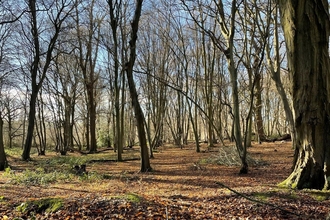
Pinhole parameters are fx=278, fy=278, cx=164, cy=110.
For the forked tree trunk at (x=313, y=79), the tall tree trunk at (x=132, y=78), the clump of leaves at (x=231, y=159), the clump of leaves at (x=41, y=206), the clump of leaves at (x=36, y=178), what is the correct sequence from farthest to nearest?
1. the clump of leaves at (x=231, y=159)
2. the tall tree trunk at (x=132, y=78)
3. the clump of leaves at (x=36, y=178)
4. the forked tree trunk at (x=313, y=79)
5. the clump of leaves at (x=41, y=206)

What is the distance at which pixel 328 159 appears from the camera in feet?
14.9

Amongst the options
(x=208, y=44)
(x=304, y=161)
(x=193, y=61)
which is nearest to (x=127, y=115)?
(x=193, y=61)

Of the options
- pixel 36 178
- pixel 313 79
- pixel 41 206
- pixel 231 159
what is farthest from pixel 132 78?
pixel 313 79

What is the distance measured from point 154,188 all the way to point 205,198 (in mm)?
1912

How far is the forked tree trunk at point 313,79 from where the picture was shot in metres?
4.56

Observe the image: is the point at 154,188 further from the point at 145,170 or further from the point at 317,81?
the point at 317,81

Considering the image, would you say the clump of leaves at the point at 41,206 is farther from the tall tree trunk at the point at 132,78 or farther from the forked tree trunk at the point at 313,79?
the tall tree trunk at the point at 132,78

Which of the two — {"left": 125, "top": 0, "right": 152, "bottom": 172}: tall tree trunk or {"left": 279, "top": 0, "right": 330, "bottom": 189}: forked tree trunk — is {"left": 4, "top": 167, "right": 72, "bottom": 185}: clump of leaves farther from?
{"left": 279, "top": 0, "right": 330, "bottom": 189}: forked tree trunk

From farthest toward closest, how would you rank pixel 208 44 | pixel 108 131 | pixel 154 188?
pixel 108 131
pixel 208 44
pixel 154 188

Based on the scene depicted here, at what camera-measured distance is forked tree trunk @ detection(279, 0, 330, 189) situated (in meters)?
4.56

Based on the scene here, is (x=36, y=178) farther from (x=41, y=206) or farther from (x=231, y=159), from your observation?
(x=231, y=159)

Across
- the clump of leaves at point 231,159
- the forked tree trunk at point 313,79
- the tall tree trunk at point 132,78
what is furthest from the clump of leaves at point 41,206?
the clump of leaves at point 231,159

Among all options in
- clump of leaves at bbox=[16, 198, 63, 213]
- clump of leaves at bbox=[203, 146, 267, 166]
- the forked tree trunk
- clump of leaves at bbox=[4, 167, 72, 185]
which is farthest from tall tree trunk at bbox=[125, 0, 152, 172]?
the forked tree trunk

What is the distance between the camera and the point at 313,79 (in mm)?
4594
